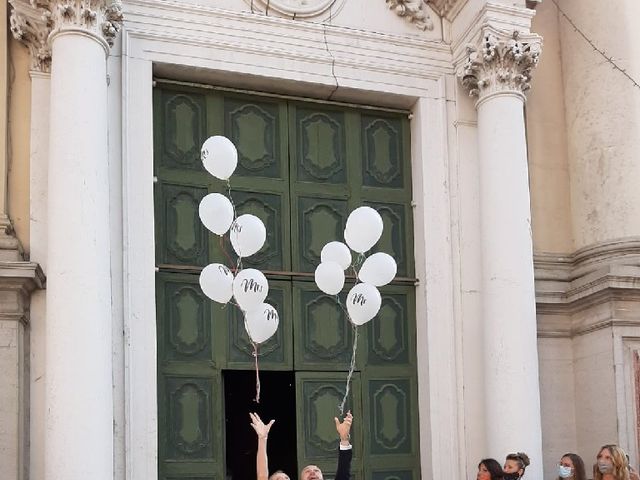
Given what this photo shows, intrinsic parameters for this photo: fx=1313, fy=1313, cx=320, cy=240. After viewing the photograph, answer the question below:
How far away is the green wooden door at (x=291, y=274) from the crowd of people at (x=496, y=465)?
2059 mm

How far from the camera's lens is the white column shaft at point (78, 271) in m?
10.6

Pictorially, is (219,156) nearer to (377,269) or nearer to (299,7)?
(377,269)

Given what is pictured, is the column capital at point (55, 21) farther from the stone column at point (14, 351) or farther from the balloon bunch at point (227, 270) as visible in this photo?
the balloon bunch at point (227, 270)

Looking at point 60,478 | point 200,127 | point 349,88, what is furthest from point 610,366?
point 60,478

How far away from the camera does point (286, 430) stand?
1392 cm

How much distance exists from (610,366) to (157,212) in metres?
4.73

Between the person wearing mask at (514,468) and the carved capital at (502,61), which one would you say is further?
the carved capital at (502,61)

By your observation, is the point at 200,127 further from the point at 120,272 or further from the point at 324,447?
the point at 324,447

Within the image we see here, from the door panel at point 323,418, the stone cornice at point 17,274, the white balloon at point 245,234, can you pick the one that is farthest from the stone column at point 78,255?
the door panel at point 323,418

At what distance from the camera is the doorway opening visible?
13.5 meters

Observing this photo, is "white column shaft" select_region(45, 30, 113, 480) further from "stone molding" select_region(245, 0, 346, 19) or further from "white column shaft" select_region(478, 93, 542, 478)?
"white column shaft" select_region(478, 93, 542, 478)

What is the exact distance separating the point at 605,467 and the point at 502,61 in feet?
14.4

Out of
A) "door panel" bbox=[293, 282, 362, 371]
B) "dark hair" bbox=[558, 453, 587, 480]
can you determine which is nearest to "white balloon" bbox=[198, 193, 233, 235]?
"door panel" bbox=[293, 282, 362, 371]

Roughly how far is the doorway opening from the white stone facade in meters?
1.48
